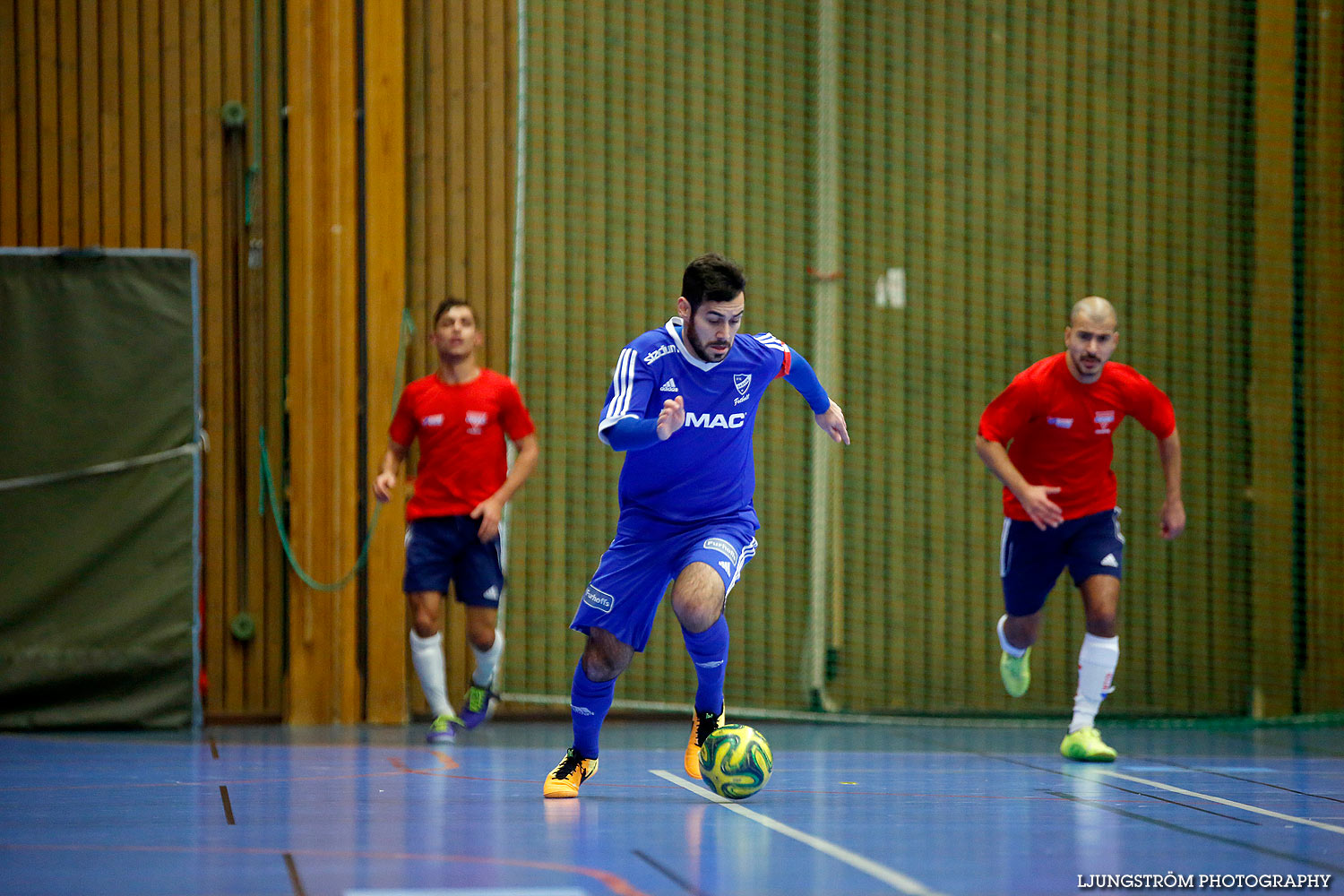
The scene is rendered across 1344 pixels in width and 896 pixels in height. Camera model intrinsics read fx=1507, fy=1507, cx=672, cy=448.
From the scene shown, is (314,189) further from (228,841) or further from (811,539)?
(228,841)

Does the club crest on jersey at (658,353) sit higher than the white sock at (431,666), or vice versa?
the club crest on jersey at (658,353)

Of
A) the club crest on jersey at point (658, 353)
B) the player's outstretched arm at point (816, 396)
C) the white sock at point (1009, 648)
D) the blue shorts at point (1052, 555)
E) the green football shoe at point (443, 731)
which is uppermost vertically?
the club crest on jersey at point (658, 353)

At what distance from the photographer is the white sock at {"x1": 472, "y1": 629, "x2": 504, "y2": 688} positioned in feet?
26.1

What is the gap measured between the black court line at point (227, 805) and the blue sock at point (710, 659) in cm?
160

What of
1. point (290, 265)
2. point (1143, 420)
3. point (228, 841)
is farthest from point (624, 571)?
point (290, 265)

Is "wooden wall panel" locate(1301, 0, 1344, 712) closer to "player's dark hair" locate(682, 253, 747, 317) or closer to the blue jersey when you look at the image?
the blue jersey

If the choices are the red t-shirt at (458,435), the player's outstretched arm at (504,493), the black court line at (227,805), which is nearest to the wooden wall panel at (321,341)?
the red t-shirt at (458,435)

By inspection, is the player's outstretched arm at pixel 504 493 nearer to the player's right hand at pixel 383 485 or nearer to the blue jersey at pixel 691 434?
the player's right hand at pixel 383 485

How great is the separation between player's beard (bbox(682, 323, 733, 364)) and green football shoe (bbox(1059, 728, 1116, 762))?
2.77 metres

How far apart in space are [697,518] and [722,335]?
668 mm

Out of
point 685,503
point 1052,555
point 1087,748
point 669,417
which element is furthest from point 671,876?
point 1052,555

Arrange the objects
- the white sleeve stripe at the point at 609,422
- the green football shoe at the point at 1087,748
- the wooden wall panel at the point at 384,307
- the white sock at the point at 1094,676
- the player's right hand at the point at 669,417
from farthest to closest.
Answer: the wooden wall panel at the point at 384,307, the white sock at the point at 1094,676, the green football shoe at the point at 1087,748, the white sleeve stripe at the point at 609,422, the player's right hand at the point at 669,417

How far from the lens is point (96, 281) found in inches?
330

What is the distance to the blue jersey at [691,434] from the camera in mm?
5277
